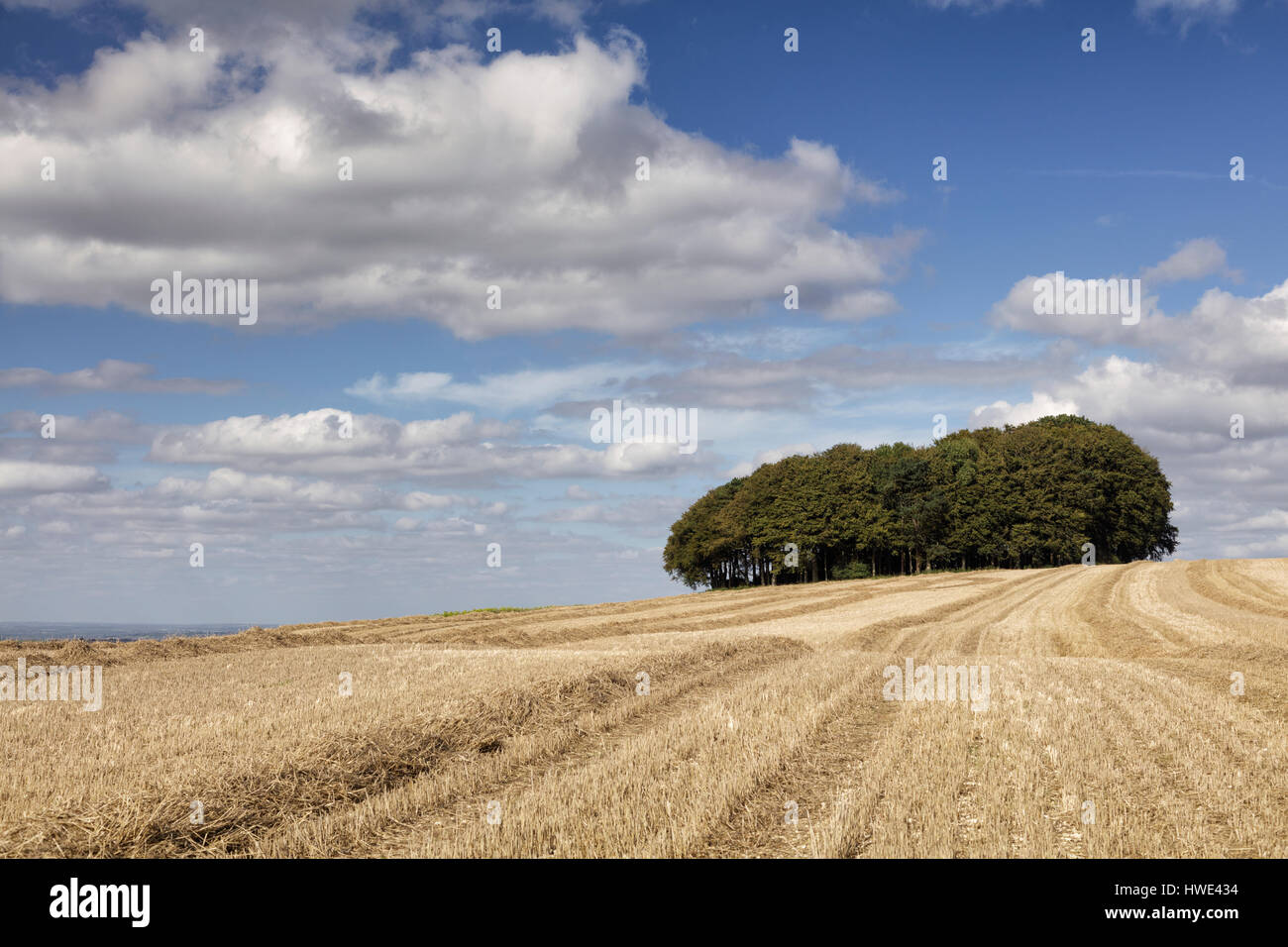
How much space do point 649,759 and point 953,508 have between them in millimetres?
90085

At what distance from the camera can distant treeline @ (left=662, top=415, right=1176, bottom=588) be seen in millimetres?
94938

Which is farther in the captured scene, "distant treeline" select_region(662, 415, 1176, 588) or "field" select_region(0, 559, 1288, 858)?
"distant treeline" select_region(662, 415, 1176, 588)

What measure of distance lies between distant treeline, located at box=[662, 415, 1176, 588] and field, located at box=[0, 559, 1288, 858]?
70.5m

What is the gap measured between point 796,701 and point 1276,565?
64.6 m

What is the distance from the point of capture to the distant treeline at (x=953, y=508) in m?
94.9

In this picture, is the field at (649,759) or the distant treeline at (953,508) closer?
the field at (649,759)

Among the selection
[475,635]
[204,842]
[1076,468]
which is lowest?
[475,635]

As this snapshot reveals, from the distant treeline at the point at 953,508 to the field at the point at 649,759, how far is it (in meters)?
70.5

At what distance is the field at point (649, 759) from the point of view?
9000 millimetres

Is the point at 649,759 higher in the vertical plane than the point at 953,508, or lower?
lower

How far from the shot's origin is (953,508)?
9575 cm
